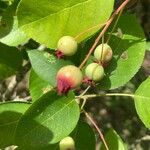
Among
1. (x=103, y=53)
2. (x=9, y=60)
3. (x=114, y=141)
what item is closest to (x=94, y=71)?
(x=103, y=53)

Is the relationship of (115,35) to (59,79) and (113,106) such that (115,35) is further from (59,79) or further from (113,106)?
(113,106)

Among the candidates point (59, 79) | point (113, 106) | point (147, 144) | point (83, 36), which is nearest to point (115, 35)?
point (83, 36)

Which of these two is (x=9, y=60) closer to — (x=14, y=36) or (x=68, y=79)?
(x=14, y=36)

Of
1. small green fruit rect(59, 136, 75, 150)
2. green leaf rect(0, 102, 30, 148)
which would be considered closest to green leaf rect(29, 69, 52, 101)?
green leaf rect(0, 102, 30, 148)

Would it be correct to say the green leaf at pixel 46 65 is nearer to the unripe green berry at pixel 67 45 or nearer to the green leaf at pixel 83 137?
the unripe green berry at pixel 67 45

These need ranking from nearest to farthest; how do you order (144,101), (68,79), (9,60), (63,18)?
(68,79), (63,18), (144,101), (9,60)

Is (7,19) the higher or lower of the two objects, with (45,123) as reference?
higher
